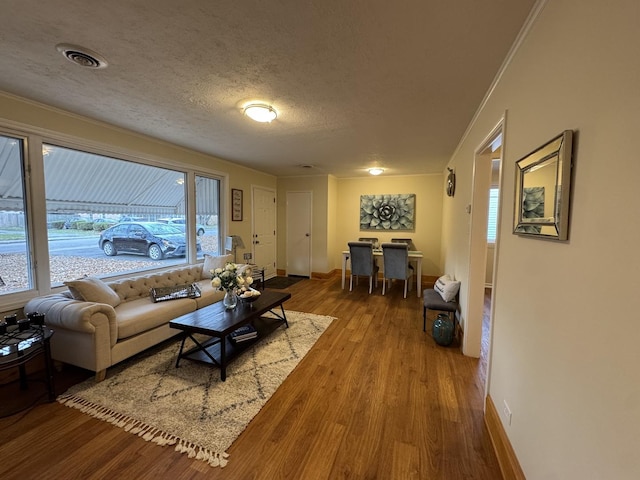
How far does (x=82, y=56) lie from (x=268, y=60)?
1.17 meters

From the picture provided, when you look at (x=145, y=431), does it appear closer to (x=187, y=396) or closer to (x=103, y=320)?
(x=187, y=396)

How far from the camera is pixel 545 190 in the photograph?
113cm

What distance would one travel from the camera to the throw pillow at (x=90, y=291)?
2.41 meters

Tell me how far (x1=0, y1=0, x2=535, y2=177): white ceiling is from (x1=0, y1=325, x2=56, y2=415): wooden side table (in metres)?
1.89

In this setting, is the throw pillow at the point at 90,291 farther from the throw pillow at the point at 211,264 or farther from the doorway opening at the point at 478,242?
the doorway opening at the point at 478,242

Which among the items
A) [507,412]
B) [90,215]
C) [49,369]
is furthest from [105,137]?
[507,412]

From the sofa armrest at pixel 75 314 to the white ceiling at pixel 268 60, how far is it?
175cm

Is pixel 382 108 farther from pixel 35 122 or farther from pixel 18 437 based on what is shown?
pixel 18 437

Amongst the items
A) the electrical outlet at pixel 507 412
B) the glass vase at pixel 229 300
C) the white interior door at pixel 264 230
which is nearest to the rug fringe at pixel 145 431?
the glass vase at pixel 229 300

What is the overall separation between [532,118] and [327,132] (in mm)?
2150

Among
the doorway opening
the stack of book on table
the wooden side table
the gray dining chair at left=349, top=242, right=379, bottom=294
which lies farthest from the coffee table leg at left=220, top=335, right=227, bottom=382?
the gray dining chair at left=349, top=242, right=379, bottom=294

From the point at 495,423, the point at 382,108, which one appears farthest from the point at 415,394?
the point at 382,108

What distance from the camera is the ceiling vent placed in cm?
159

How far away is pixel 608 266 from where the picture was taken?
77cm
